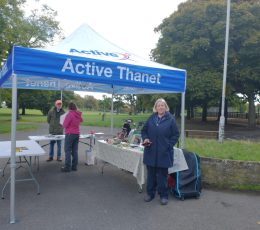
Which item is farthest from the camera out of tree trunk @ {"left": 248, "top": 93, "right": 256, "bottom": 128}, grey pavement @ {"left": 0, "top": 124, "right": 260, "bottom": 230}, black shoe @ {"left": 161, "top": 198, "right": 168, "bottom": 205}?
tree trunk @ {"left": 248, "top": 93, "right": 256, "bottom": 128}

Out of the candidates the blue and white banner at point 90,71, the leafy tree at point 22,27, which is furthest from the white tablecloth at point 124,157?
the leafy tree at point 22,27

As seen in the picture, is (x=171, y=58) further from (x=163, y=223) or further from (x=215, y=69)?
(x=163, y=223)

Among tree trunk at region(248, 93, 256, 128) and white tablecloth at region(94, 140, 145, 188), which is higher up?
tree trunk at region(248, 93, 256, 128)

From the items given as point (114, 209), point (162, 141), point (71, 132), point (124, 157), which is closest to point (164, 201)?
point (114, 209)

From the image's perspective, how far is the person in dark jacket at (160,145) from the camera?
5.45m

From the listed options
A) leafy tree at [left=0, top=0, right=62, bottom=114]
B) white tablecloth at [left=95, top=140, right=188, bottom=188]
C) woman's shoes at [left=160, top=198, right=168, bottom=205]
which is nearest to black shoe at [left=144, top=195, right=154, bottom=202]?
woman's shoes at [left=160, top=198, right=168, bottom=205]

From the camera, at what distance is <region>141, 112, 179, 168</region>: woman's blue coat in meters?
5.45

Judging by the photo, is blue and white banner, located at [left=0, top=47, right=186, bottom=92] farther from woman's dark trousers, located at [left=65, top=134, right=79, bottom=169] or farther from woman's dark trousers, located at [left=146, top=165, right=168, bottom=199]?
woman's dark trousers, located at [left=65, top=134, right=79, bottom=169]

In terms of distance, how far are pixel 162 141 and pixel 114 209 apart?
142 cm

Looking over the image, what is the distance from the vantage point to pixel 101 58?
5.69 meters

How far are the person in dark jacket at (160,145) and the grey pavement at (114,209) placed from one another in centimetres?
37

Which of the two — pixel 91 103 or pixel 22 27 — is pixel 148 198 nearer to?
pixel 22 27

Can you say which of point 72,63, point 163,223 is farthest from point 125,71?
point 163,223

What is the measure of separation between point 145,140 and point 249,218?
2.10 meters
